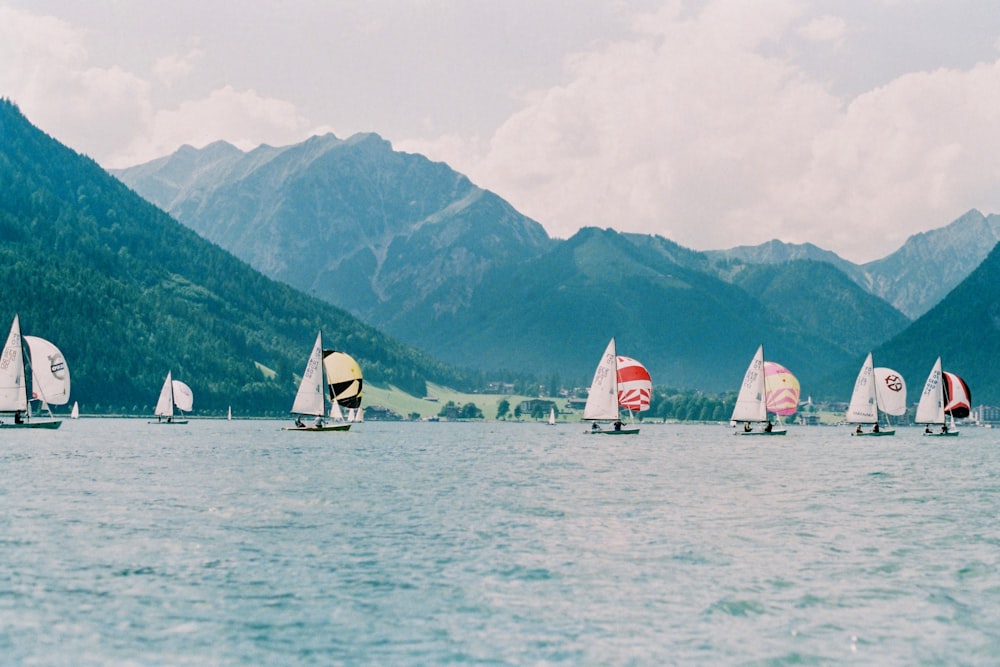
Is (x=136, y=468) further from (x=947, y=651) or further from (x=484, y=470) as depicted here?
(x=947, y=651)

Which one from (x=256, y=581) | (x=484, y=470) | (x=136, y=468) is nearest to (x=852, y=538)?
(x=256, y=581)

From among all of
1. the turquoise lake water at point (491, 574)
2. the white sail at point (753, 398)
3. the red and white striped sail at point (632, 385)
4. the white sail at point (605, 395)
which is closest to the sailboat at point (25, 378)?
the turquoise lake water at point (491, 574)

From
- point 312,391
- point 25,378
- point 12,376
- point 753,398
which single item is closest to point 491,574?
point 12,376

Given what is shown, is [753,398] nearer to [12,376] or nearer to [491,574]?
[12,376]

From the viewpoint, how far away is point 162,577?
40.4 metres

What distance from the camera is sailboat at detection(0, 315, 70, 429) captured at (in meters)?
155

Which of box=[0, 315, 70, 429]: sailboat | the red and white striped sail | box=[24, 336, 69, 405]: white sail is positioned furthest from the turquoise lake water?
the red and white striped sail

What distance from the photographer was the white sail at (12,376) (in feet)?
506

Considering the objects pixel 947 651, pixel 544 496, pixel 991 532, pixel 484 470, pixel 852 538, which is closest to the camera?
pixel 947 651

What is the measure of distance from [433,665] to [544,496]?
46.4 meters

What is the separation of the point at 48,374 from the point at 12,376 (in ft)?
78.5

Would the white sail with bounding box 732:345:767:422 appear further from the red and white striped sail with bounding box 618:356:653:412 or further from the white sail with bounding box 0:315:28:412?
the white sail with bounding box 0:315:28:412

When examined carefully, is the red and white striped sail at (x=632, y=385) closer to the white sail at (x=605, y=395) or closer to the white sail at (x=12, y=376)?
the white sail at (x=605, y=395)

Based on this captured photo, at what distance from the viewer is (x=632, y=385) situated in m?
196
